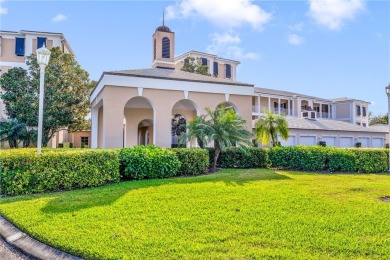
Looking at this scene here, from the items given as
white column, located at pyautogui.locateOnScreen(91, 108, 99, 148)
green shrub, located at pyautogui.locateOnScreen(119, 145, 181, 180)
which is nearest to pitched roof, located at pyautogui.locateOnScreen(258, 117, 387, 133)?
white column, located at pyautogui.locateOnScreen(91, 108, 99, 148)

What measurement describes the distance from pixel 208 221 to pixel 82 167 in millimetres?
4673

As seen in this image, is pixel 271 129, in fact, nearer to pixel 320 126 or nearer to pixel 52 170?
pixel 320 126

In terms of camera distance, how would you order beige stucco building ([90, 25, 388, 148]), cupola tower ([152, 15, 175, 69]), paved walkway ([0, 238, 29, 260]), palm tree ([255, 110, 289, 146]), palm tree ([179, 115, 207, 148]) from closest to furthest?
paved walkway ([0, 238, 29, 260]) → palm tree ([179, 115, 207, 148]) → beige stucco building ([90, 25, 388, 148]) → palm tree ([255, 110, 289, 146]) → cupola tower ([152, 15, 175, 69])

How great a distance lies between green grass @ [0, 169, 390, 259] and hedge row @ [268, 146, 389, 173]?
17.4 feet

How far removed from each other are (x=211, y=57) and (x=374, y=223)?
118 feet

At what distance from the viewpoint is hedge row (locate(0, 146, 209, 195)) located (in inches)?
297

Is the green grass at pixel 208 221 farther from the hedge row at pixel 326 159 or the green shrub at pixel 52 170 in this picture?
the hedge row at pixel 326 159

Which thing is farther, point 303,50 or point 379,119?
point 379,119

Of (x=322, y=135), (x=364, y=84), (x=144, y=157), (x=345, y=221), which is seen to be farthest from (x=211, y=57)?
(x=345, y=221)

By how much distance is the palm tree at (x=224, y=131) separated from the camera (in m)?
12.4

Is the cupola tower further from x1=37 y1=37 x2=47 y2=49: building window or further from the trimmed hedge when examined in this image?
x1=37 y1=37 x2=47 y2=49: building window

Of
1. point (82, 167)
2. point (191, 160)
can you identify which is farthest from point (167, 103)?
point (82, 167)

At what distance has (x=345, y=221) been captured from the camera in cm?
529

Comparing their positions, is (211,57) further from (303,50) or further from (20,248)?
(20,248)
